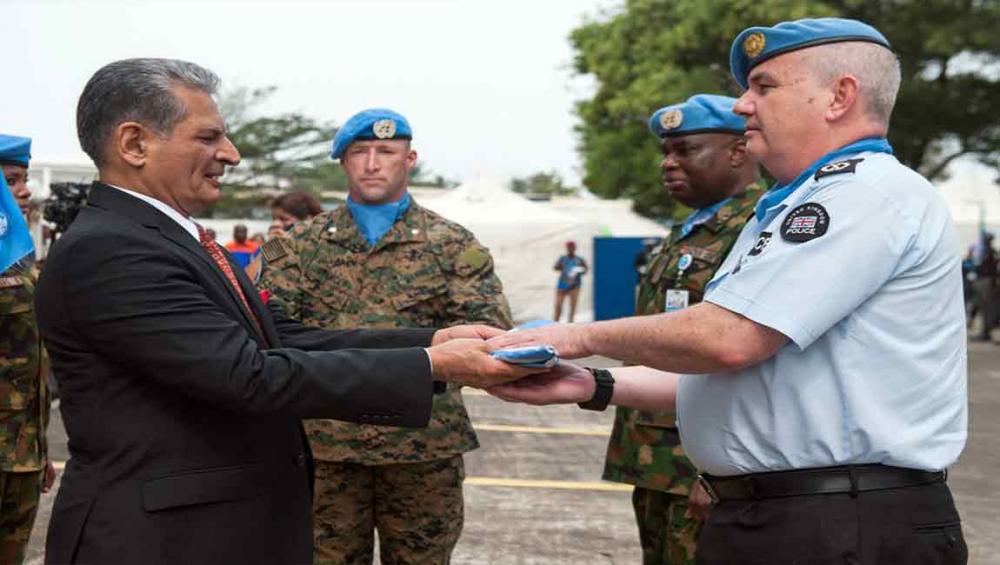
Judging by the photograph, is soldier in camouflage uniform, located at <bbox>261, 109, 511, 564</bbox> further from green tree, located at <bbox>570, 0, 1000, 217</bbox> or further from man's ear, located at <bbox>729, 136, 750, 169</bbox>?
green tree, located at <bbox>570, 0, 1000, 217</bbox>

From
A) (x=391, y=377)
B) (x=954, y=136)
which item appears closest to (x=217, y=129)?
(x=391, y=377)

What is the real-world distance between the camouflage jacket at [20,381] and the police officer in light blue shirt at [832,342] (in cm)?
250

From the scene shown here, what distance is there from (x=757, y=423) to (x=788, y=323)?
27 centimetres

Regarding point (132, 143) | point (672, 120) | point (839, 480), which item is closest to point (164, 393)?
point (132, 143)

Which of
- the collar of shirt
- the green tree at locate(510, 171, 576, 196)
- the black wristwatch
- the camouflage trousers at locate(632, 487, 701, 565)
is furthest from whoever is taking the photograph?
the green tree at locate(510, 171, 576, 196)

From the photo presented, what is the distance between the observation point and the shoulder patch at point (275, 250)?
4.14 metres

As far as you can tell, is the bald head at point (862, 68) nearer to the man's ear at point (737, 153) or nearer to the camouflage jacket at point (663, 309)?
the camouflage jacket at point (663, 309)

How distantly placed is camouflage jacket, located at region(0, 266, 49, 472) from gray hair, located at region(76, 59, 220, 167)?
6.17 feet

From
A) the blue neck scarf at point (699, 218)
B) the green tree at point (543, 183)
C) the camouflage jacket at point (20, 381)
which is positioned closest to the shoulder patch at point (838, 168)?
the blue neck scarf at point (699, 218)

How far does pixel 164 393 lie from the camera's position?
7.07 feet

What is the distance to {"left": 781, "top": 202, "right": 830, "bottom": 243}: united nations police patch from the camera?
2.08m

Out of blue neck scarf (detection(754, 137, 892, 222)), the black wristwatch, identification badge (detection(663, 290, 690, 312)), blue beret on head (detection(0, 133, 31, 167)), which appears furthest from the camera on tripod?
blue neck scarf (detection(754, 137, 892, 222))

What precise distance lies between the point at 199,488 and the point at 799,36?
5.21 ft

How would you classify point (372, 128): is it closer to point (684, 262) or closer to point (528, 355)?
point (684, 262)
